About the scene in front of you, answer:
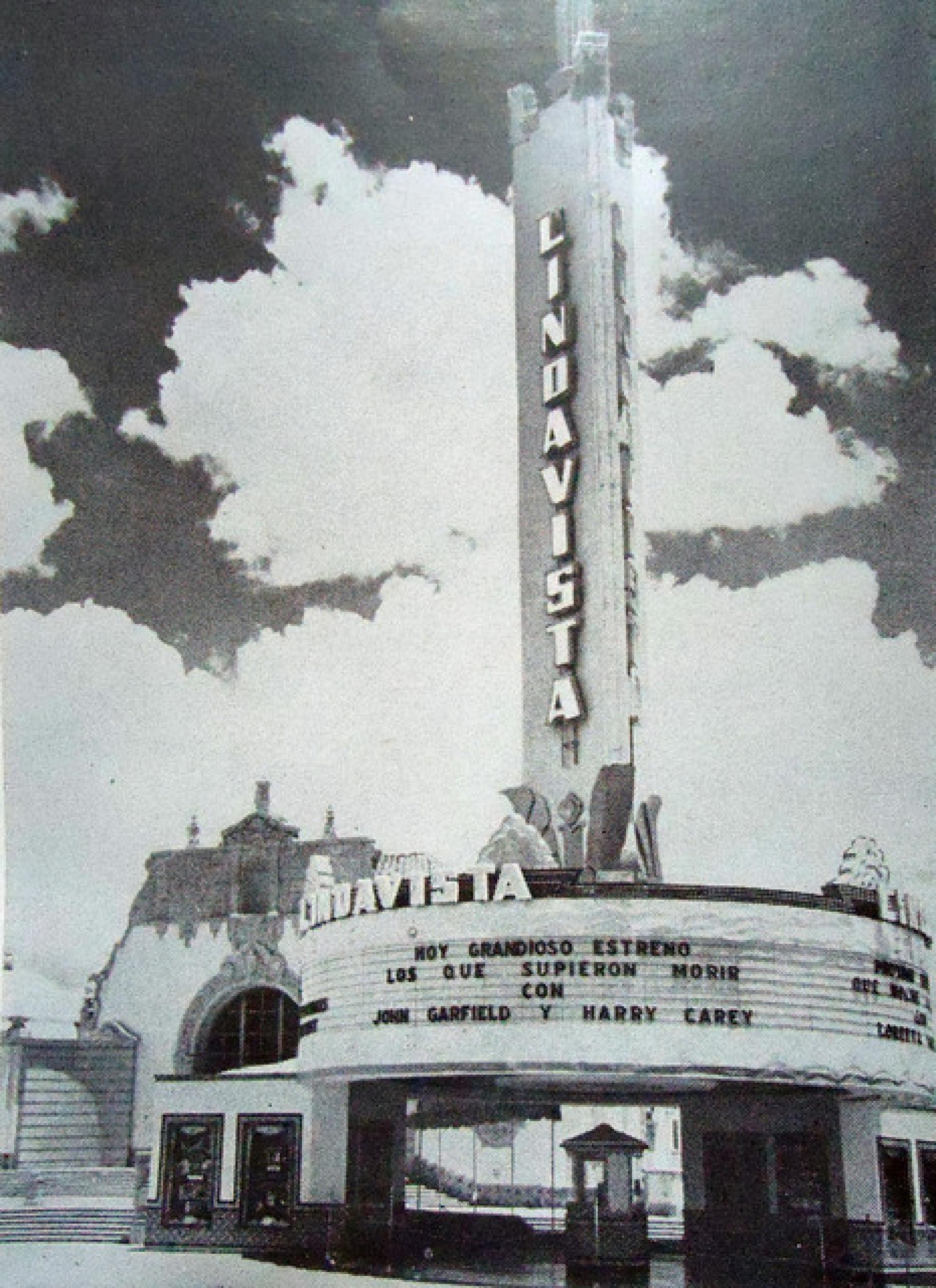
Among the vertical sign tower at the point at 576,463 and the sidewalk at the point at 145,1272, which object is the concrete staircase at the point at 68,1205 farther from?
the vertical sign tower at the point at 576,463

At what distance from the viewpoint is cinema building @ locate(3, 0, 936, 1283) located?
1485cm

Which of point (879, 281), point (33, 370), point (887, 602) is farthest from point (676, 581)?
point (33, 370)

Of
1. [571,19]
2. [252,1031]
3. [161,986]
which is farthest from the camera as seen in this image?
[252,1031]

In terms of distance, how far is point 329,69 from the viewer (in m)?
15.3

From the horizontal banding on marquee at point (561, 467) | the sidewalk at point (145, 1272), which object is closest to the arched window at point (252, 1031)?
the sidewalk at point (145, 1272)

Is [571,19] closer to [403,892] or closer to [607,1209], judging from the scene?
Answer: [403,892]

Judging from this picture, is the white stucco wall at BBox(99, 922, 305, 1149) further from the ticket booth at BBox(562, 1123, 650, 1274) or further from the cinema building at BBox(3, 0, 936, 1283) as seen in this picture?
the ticket booth at BBox(562, 1123, 650, 1274)

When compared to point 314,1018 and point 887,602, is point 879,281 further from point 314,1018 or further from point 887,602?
point 314,1018

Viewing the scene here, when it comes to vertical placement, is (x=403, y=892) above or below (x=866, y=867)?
below

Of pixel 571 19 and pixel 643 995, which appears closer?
pixel 643 995

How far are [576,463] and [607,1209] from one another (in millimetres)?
8735

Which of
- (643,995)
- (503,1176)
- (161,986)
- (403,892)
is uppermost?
(403,892)

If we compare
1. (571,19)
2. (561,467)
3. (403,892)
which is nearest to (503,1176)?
(403,892)

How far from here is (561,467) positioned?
1766 cm
